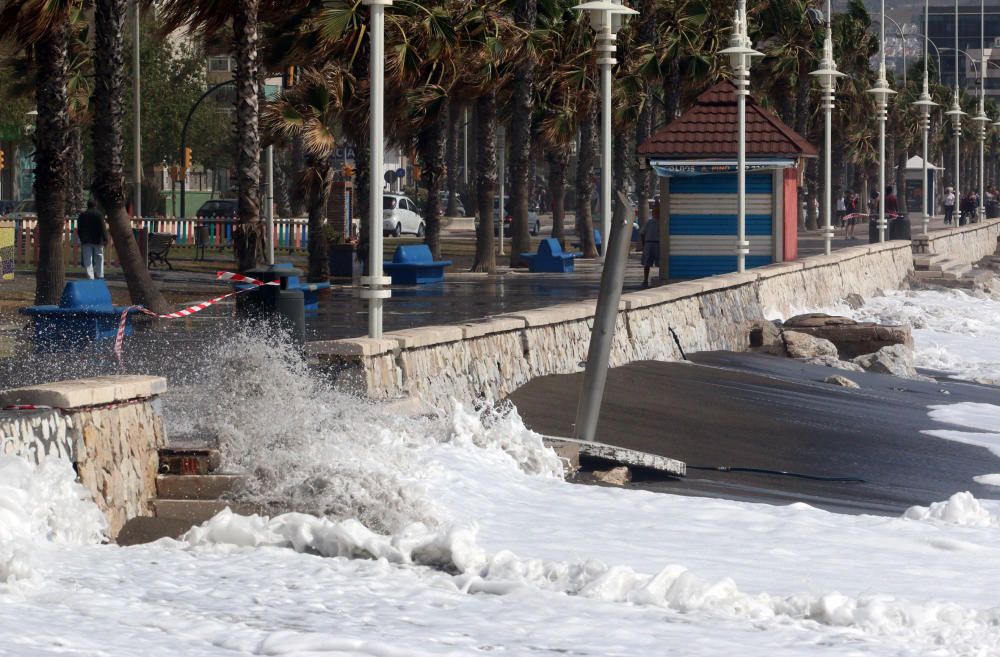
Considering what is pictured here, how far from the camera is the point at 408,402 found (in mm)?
11500

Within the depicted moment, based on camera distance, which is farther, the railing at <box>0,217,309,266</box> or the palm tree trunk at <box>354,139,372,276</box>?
the railing at <box>0,217,309,266</box>

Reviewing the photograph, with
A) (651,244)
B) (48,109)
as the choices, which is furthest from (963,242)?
(48,109)

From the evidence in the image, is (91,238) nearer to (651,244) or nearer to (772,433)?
(651,244)

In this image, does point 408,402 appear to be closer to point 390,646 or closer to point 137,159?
point 390,646

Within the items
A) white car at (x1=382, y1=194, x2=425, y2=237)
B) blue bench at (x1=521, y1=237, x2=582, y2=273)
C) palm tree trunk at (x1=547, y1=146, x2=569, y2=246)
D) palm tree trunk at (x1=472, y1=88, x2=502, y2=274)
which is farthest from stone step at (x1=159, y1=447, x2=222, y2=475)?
white car at (x1=382, y1=194, x2=425, y2=237)

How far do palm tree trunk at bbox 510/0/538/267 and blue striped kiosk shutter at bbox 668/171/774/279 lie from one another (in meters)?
6.58

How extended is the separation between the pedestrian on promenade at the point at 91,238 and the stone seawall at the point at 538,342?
1116 centimetres

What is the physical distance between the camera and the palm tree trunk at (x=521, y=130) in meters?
34.9

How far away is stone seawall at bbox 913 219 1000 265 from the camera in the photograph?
49344 millimetres

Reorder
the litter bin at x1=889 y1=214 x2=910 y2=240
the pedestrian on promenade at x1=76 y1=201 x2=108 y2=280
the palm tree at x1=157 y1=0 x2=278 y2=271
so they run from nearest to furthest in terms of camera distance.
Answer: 1. the palm tree at x1=157 y1=0 x2=278 y2=271
2. the pedestrian on promenade at x1=76 y1=201 x2=108 y2=280
3. the litter bin at x1=889 y1=214 x2=910 y2=240

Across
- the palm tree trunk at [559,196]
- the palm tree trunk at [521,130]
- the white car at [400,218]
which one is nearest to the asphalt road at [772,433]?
the palm tree trunk at [521,130]

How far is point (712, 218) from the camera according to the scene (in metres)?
29.0

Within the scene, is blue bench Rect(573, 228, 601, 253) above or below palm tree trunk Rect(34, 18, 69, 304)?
below

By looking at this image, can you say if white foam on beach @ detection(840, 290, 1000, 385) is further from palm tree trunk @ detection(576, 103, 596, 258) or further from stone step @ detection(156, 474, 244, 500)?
stone step @ detection(156, 474, 244, 500)
